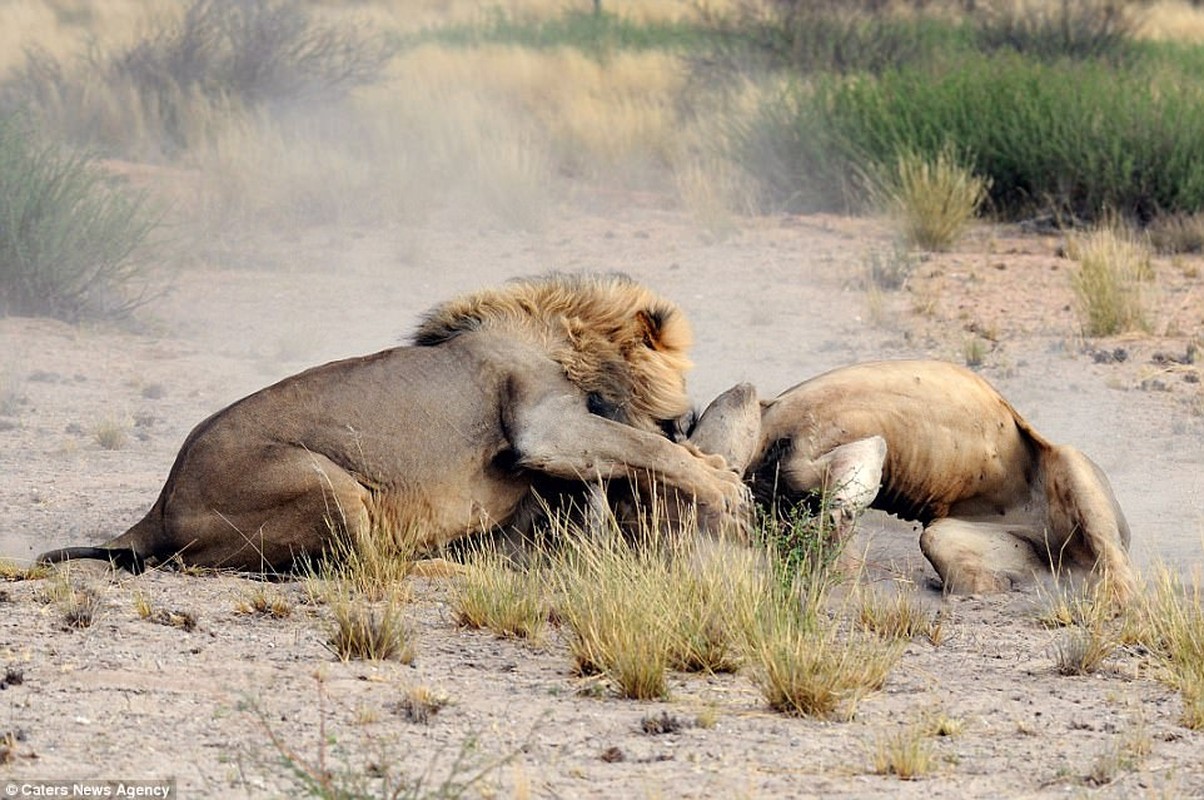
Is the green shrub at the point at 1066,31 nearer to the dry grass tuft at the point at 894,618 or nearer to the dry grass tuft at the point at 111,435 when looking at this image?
the dry grass tuft at the point at 111,435

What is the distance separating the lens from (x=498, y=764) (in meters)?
4.04

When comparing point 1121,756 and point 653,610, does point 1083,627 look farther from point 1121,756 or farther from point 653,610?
point 653,610

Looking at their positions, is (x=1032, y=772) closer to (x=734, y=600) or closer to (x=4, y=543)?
(x=734, y=600)

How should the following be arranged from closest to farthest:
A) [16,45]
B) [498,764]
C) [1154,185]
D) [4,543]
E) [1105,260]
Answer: [498,764]
[4,543]
[1105,260]
[1154,185]
[16,45]

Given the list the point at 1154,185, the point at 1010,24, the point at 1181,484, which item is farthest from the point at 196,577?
the point at 1010,24

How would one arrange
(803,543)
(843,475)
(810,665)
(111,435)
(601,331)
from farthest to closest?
1. (111,435)
2. (601,331)
3. (843,475)
4. (803,543)
5. (810,665)

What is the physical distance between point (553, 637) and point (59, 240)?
8225 mm

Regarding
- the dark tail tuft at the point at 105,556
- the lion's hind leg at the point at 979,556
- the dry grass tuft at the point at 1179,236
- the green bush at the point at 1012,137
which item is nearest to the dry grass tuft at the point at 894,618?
the lion's hind leg at the point at 979,556

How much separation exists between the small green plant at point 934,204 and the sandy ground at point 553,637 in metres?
0.44

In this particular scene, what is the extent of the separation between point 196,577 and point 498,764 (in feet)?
8.55

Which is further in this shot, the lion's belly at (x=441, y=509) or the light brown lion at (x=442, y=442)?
the lion's belly at (x=441, y=509)

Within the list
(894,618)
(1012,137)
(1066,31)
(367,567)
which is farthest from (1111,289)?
(1066,31)

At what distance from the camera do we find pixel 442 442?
647cm

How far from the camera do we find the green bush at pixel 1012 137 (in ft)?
51.0
